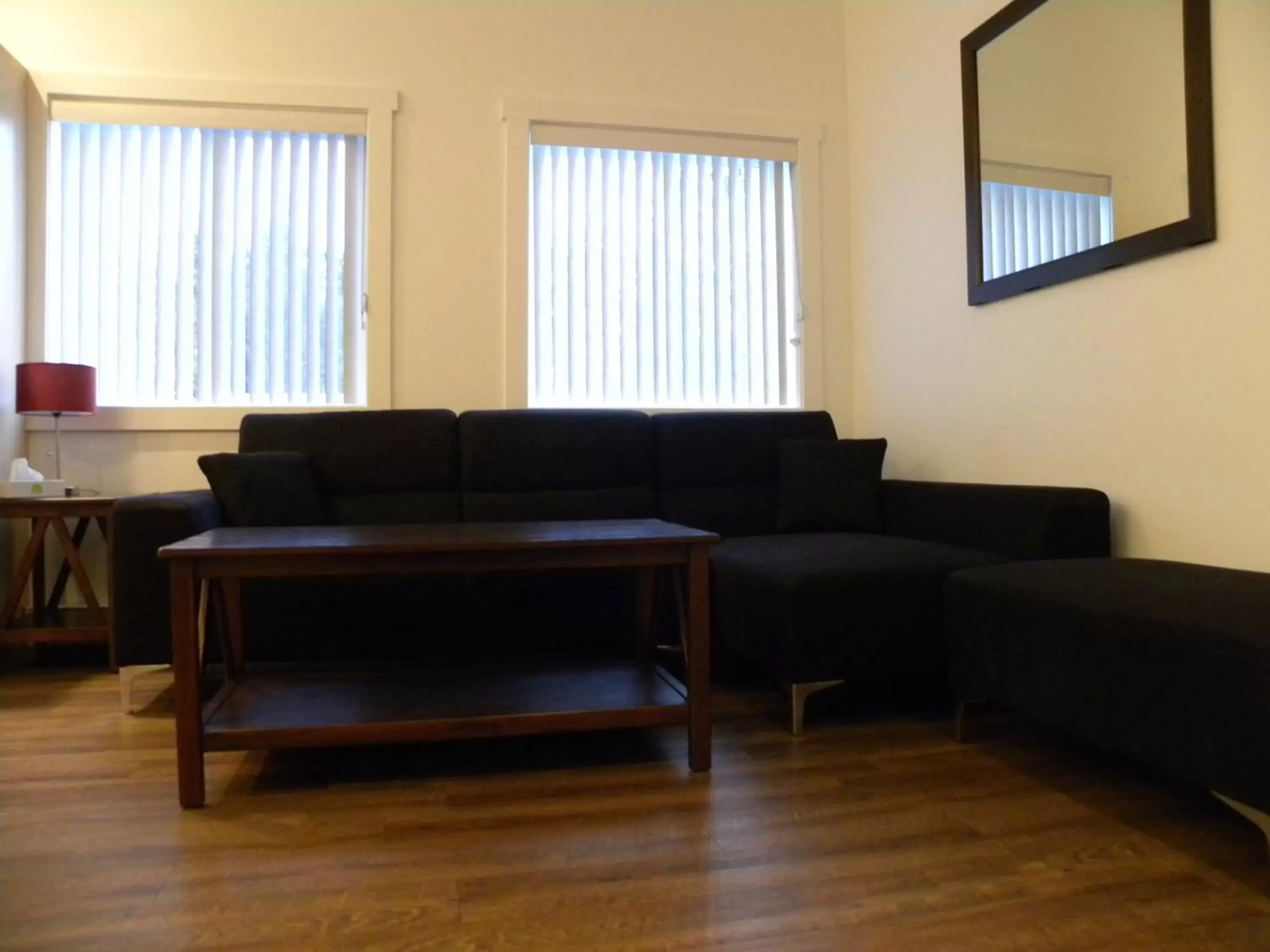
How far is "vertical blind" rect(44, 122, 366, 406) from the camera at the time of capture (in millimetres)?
3186

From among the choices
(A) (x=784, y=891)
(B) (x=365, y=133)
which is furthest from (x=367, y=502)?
(A) (x=784, y=891)

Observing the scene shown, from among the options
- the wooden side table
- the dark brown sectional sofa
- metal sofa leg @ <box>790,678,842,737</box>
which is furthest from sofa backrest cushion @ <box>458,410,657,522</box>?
the wooden side table

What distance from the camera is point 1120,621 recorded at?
1.50 metres

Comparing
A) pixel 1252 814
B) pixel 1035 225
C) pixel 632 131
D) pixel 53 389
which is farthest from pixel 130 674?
pixel 1035 225

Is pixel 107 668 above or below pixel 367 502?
below

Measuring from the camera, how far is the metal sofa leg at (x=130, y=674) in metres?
2.25

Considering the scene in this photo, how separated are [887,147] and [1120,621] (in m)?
2.57

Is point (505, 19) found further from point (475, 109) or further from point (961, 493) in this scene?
point (961, 493)

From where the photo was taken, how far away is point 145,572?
Result: 221 centimetres

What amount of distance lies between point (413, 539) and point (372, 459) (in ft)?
4.01

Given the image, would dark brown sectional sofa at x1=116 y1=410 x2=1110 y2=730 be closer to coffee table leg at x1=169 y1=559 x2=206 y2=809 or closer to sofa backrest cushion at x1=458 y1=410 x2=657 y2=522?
sofa backrest cushion at x1=458 y1=410 x2=657 y2=522

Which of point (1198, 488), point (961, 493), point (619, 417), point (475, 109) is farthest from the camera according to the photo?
point (475, 109)

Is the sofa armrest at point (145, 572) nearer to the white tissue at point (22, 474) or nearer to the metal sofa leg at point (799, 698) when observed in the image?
the white tissue at point (22, 474)

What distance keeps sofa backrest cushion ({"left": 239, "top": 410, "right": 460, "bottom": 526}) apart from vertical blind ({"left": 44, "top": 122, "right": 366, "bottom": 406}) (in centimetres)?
43
